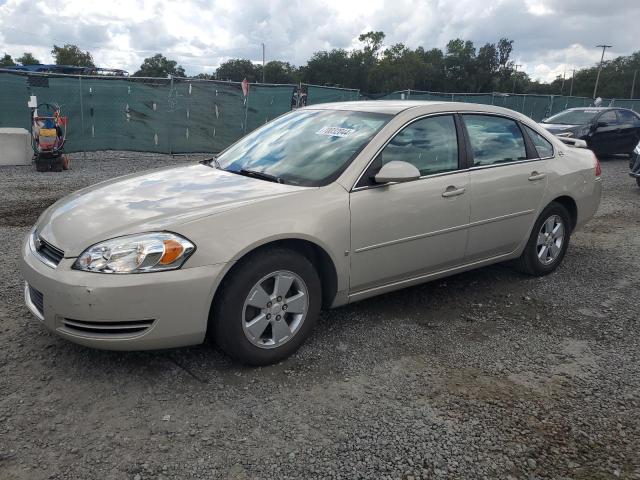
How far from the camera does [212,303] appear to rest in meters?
3.01

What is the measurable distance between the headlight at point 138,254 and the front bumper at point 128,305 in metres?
0.04

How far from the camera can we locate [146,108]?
13.8 meters

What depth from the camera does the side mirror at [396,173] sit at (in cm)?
349

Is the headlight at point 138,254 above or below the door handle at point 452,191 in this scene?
below

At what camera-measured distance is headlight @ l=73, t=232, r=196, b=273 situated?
2.81 m

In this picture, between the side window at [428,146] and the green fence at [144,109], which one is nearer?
the side window at [428,146]

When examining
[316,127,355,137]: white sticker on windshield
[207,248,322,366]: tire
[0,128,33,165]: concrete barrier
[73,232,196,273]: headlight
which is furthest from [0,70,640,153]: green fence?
[207,248,322,366]: tire

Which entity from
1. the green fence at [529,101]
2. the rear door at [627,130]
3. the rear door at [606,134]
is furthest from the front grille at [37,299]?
the green fence at [529,101]

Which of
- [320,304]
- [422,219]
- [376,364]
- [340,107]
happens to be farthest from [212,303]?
[340,107]

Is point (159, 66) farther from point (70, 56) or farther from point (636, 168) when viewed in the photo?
point (636, 168)

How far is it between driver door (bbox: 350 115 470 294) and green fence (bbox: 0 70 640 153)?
36.6 ft

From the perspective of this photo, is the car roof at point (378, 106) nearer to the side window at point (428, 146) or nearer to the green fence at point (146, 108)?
the side window at point (428, 146)

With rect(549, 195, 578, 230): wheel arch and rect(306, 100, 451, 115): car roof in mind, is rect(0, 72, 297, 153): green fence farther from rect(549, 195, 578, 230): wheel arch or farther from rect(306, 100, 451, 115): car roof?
rect(549, 195, 578, 230): wheel arch

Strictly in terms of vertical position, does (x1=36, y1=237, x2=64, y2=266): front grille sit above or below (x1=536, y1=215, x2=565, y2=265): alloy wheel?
above
